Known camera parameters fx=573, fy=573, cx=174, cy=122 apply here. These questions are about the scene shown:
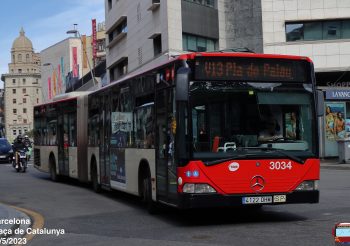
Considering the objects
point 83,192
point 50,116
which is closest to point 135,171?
point 83,192

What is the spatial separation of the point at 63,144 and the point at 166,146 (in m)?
10.3

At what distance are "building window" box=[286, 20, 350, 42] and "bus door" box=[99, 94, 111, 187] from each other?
27.9 metres

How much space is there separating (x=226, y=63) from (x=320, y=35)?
32.7 metres

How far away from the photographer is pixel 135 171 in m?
12.3

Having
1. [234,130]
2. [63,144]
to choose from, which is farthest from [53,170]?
[234,130]

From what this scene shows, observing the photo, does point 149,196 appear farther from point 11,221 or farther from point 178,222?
point 11,221

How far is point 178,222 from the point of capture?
33.9 ft

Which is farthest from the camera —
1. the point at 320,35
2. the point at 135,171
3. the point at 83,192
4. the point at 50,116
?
the point at 320,35

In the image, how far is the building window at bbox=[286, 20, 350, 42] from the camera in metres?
A: 40.5

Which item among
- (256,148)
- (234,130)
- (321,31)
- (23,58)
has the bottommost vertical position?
(256,148)

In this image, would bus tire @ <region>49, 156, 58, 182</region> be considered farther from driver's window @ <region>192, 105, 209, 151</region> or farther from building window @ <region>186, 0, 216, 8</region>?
building window @ <region>186, 0, 216, 8</region>

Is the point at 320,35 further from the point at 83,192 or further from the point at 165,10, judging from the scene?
the point at 83,192

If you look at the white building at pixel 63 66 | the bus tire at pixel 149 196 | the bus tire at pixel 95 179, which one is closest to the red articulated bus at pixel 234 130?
the bus tire at pixel 149 196

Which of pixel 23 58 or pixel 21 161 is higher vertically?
pixel 23 58
